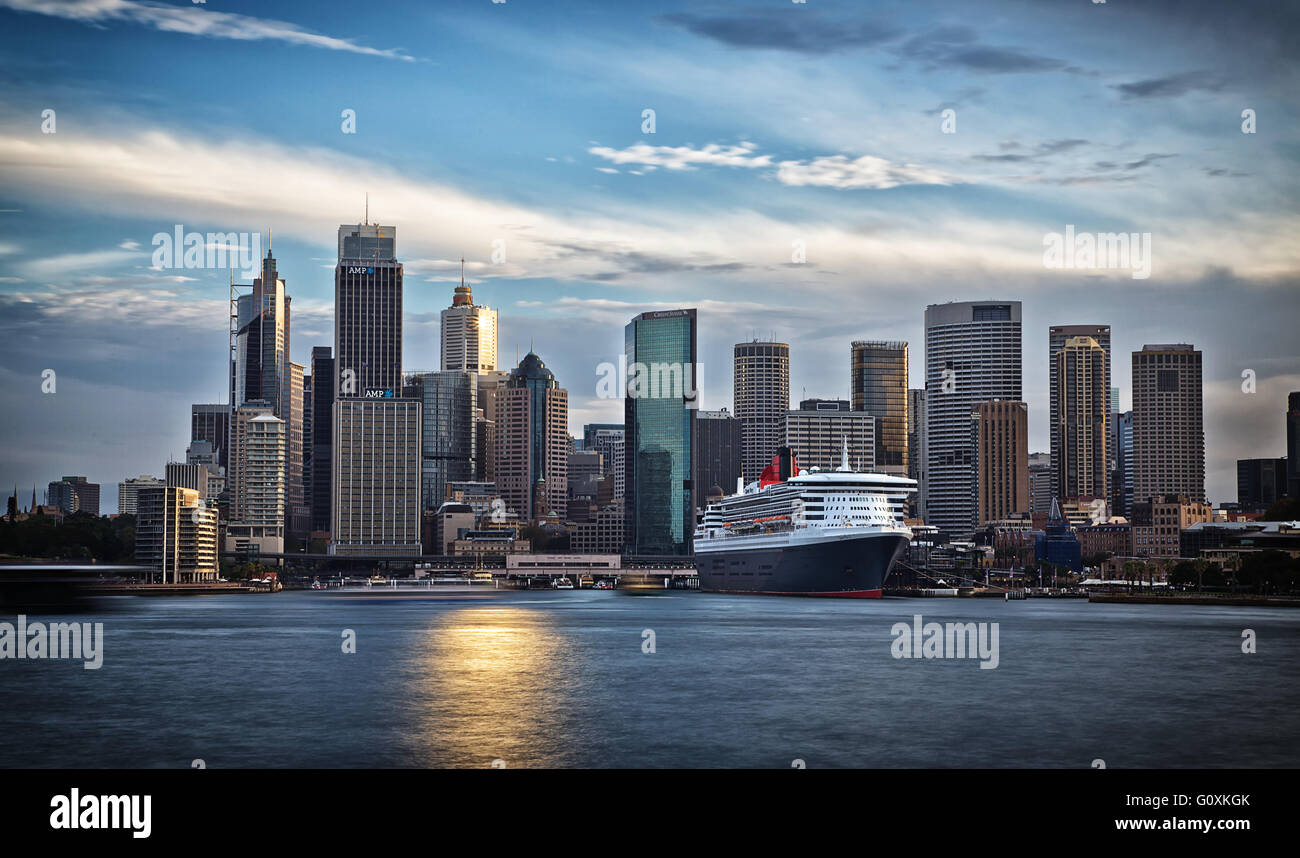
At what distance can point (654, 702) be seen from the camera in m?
53.1

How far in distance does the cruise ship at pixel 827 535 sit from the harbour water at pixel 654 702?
6129 centimetres

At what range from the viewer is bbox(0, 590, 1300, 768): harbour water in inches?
1618

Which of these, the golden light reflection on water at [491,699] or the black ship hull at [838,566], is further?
the black ship hull at [838,566]

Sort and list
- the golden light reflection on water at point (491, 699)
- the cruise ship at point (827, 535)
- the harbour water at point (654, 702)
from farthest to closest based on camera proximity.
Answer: the cruise ship at point (827, 535)
the golden light reflection on water at point (491, 699)
the harbour water at point (654, 702)

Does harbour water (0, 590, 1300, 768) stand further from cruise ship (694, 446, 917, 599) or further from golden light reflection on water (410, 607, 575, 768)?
cruise ship (694, 446, 917, 599)

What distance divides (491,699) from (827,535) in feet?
353

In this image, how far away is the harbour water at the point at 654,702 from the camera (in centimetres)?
4109

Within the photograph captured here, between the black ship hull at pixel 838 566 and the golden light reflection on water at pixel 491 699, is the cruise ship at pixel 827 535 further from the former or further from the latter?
the golden light reflection on water at pixel 491 699

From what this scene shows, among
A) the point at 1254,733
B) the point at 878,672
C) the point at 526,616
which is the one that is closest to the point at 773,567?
the point at 526,616

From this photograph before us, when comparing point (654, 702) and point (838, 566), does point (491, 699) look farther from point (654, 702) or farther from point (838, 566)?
point (838, 566)

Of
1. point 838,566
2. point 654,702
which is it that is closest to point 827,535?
point 838,566

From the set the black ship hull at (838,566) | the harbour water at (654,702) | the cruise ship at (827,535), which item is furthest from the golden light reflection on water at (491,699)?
the cruise ship at (827,535)
